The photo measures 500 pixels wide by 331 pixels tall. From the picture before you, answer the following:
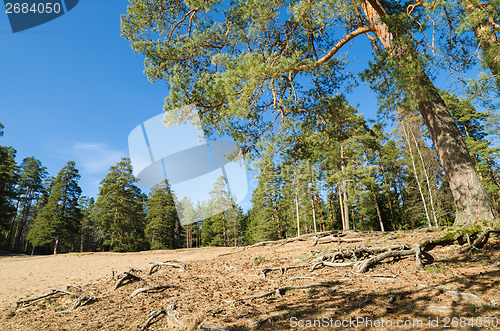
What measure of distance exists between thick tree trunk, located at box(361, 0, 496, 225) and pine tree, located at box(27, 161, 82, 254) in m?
35.4

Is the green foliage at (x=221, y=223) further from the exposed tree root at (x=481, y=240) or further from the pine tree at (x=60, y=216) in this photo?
the exposed tree root at (x=481, y=240)

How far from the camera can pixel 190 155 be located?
871 centimetres

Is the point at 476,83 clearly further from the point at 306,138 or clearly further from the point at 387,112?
the point at 306,138

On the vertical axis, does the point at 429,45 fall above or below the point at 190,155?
above

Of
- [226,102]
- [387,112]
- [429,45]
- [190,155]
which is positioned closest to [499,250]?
[387,112]

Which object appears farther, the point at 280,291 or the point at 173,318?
the point at 280,291

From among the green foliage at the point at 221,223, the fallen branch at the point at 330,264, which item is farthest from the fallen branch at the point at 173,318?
the green foliage at the point at 221,223

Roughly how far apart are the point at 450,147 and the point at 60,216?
36.3 metres

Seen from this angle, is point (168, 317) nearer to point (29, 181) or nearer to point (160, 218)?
point (160, 218)

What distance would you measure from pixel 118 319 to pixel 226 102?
5766 mm

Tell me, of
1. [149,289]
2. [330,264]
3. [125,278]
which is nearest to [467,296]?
[330,264]

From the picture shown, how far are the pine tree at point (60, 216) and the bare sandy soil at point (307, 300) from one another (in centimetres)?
2620

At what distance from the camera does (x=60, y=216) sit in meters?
28.3

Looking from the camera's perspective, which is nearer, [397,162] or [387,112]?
[387,112]
